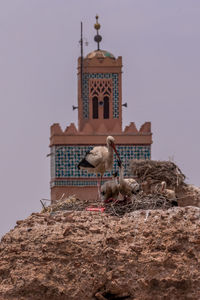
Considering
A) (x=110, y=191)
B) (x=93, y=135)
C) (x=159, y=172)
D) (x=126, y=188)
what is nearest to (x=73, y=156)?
(x=93, y=135)

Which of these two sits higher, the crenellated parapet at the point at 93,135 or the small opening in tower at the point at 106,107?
the small opening in tower at the point at 106,107

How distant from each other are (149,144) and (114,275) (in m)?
14.7

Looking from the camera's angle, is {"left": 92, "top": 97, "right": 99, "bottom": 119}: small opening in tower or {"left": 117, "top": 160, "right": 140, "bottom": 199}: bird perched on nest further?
{"left": 92, "top": 97, "right": 99, "bottom": 119}: small opening in tower

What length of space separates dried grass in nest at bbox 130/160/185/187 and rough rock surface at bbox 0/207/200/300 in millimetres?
8014

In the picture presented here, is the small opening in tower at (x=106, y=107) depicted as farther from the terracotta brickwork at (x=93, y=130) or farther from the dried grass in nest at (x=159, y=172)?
the dried grass in nest at (x=159, y=172)

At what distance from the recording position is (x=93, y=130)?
64.6 ft

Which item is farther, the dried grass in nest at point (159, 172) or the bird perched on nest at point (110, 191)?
the dried grass in nest at point (159, 172)

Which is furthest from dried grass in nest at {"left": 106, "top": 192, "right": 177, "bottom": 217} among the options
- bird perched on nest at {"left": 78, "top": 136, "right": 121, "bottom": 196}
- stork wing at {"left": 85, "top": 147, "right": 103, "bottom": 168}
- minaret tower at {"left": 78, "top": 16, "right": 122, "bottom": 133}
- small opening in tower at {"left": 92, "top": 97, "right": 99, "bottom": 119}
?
small opening in tower at {"left": 92, "top": 97, "right": 99, "bottom": 119}

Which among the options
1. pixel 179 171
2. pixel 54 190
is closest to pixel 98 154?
pixel 179 171

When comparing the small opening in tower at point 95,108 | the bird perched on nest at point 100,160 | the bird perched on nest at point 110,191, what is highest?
the small opening in tower at point 95,108

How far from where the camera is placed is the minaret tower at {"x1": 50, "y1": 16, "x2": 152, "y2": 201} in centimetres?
1948

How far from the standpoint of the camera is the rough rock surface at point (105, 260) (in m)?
4.98

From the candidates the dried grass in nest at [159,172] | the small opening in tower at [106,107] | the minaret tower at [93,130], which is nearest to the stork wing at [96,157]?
the dried grass in nest at [159,172]

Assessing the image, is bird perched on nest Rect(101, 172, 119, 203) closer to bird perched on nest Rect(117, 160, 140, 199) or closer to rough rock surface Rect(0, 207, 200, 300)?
bird perched on nest Rect(117, 160, 140, 199)
